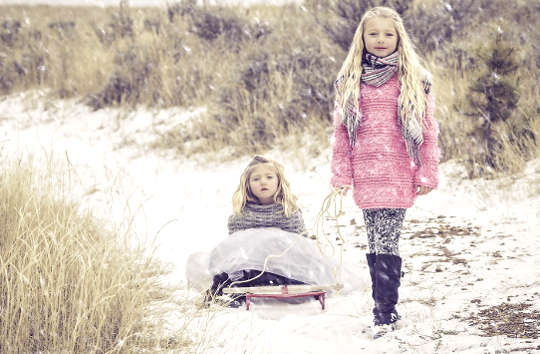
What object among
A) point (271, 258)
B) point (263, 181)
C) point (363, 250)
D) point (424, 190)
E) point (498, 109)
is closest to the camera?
point (424, 190)

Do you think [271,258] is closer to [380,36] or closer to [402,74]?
[402,74]

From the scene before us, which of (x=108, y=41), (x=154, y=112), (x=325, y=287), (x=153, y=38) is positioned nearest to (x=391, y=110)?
(x=325, y=287)

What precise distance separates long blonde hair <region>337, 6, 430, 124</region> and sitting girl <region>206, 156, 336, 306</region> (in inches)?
42.8

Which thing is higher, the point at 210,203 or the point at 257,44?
the point at 257,44

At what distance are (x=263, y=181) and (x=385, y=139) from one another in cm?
115

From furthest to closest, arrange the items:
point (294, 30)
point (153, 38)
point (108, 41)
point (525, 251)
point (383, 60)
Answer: point (108, 41) → point (153, 38) → point (294, 30) → point (525, 251) → point (383, 60)

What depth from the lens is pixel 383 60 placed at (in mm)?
3184

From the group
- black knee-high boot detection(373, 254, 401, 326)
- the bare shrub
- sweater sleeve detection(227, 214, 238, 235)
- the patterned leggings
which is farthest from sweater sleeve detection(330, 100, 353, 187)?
the bare shrub

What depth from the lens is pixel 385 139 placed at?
3176 mm

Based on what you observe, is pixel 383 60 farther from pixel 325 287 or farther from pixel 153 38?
pixel 153 38

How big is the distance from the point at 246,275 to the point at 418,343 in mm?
1401

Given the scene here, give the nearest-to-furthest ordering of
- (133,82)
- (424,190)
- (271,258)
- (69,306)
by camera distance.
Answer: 1. (69,306)
2. (424,190)
3. (271,258)
4. (133,82)

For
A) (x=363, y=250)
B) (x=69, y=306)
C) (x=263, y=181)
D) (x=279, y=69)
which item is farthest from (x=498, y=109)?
(x=69, y=306)

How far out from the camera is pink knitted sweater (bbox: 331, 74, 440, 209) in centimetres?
315
